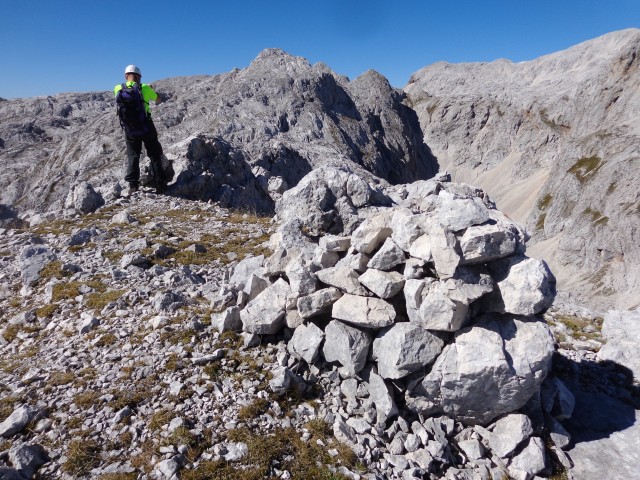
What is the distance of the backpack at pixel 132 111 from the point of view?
18438 mm

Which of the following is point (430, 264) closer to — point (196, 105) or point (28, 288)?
point (28, 288)

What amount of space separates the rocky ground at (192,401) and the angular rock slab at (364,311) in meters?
1.56

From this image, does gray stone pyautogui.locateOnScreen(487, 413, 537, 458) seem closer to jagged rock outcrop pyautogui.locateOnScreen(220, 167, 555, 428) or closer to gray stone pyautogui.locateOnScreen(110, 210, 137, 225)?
jagged rock outcrop pyautogui.locateOnScreen(220, 167, 555, 428)

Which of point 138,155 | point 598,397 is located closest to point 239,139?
point 138,155

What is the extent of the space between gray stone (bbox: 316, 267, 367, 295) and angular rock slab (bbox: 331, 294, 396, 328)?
0.19 metres

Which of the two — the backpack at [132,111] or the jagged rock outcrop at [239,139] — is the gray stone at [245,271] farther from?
the jagged rock outcrop at [239,139]

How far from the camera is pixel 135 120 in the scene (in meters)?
19.7

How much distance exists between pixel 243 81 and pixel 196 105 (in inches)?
564

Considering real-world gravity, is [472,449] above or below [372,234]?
below

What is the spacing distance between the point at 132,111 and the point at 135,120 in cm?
54

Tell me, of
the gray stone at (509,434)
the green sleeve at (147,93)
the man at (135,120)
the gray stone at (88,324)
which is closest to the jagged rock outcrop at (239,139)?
the man at (135,120)

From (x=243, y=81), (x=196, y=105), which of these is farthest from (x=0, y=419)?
(x=243, y=81)

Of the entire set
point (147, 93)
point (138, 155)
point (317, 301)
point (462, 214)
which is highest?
point (147, 93)

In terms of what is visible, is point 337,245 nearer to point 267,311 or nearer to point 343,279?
point 343,279
